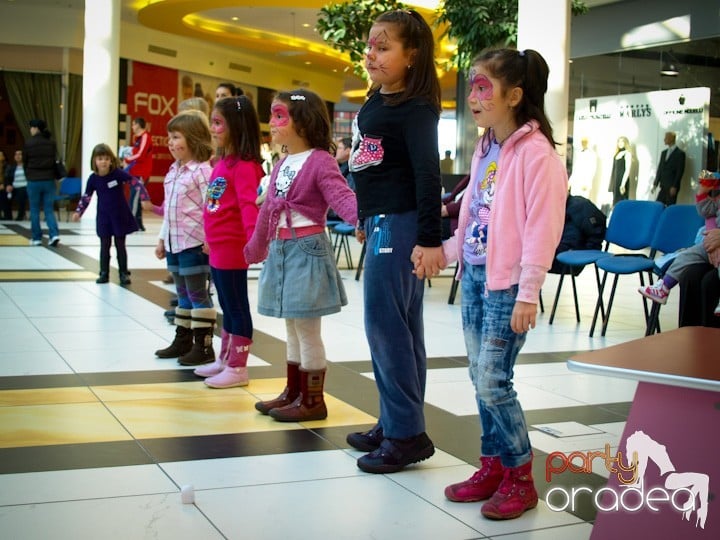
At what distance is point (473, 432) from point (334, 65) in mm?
22555

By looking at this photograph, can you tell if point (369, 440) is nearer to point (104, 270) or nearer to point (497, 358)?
point (497, 358)

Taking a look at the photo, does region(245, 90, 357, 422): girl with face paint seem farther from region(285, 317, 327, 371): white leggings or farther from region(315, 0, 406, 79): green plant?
region(315, 0, 406, 79): green plant

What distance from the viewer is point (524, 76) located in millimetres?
2766

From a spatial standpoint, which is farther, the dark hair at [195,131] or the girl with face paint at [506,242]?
the dark hair at [195,131]

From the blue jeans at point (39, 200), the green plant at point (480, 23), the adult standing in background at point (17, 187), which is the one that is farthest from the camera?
the adult standing in background at point (17, 187)

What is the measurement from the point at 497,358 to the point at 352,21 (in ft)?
25.9

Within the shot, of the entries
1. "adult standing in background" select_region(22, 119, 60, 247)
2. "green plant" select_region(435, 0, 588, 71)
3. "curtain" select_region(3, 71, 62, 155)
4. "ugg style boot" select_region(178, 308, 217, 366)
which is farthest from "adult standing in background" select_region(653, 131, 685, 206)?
"curtain" select_region(3, 71, 62, 155)

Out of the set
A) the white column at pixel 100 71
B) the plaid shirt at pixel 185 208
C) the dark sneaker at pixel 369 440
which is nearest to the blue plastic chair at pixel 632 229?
the plaid shirt at pixel 185 208

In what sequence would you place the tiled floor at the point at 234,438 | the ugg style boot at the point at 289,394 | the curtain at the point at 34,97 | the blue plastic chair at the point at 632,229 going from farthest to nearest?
the curtain at the point at 34,97, the blue plastic chair at the point at 632,229, the ugg style boot at the point at 289,394, the tiled floor at the point at 234,438

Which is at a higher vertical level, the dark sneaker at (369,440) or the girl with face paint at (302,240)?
the girl with face paint at (302,240)

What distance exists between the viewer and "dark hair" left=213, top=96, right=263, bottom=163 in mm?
4254

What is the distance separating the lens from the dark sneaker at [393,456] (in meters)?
3.14

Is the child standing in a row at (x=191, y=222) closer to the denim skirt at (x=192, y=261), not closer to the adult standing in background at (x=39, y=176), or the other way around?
the denim skirt at (x=192, y=261)

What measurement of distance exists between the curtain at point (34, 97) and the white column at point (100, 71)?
4.12 m
